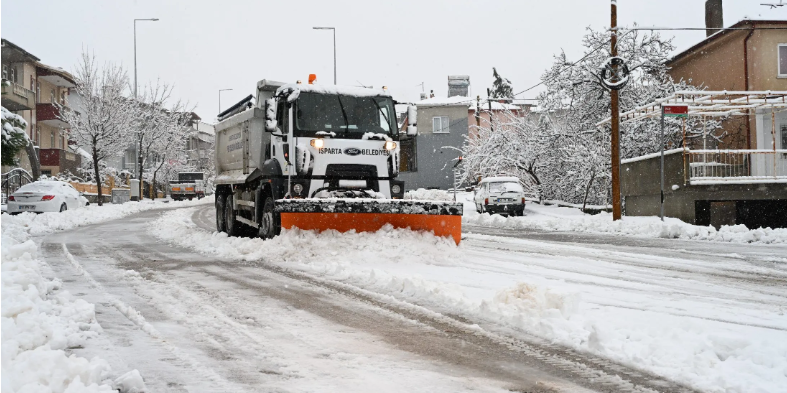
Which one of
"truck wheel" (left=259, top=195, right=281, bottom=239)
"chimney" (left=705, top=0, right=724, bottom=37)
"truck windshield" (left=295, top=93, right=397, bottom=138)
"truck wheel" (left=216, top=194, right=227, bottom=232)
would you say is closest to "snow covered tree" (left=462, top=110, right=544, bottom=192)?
"chimney" (left=705, top=0, right=724, bottom=37)

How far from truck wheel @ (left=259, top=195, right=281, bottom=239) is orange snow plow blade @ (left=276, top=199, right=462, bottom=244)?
1.02 meters

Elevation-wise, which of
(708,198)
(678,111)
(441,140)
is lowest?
(708,198)

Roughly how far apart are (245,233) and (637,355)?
40.2 feet

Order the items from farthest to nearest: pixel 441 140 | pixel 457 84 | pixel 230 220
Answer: pixel 457 84
pixel 441 140
pixel 230 220

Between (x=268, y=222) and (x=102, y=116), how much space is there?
2794cm

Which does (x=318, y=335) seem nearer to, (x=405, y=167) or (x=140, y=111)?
(x=405, y=167)

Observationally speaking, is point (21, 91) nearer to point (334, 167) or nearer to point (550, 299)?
point (334, 167)

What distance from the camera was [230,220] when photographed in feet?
51.6

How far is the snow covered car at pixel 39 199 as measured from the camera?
2414cm

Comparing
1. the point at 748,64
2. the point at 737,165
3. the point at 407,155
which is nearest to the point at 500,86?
the point at 748,64

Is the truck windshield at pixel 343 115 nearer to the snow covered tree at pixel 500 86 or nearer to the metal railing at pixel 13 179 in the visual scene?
the metal railing at pixel 13 179

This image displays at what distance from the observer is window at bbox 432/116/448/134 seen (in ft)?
179

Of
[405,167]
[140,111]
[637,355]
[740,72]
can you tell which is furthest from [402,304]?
[140,111]

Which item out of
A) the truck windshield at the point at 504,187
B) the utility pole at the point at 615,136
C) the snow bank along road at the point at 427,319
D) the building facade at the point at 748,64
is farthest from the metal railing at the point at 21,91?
the building facade at the point at 748,64
